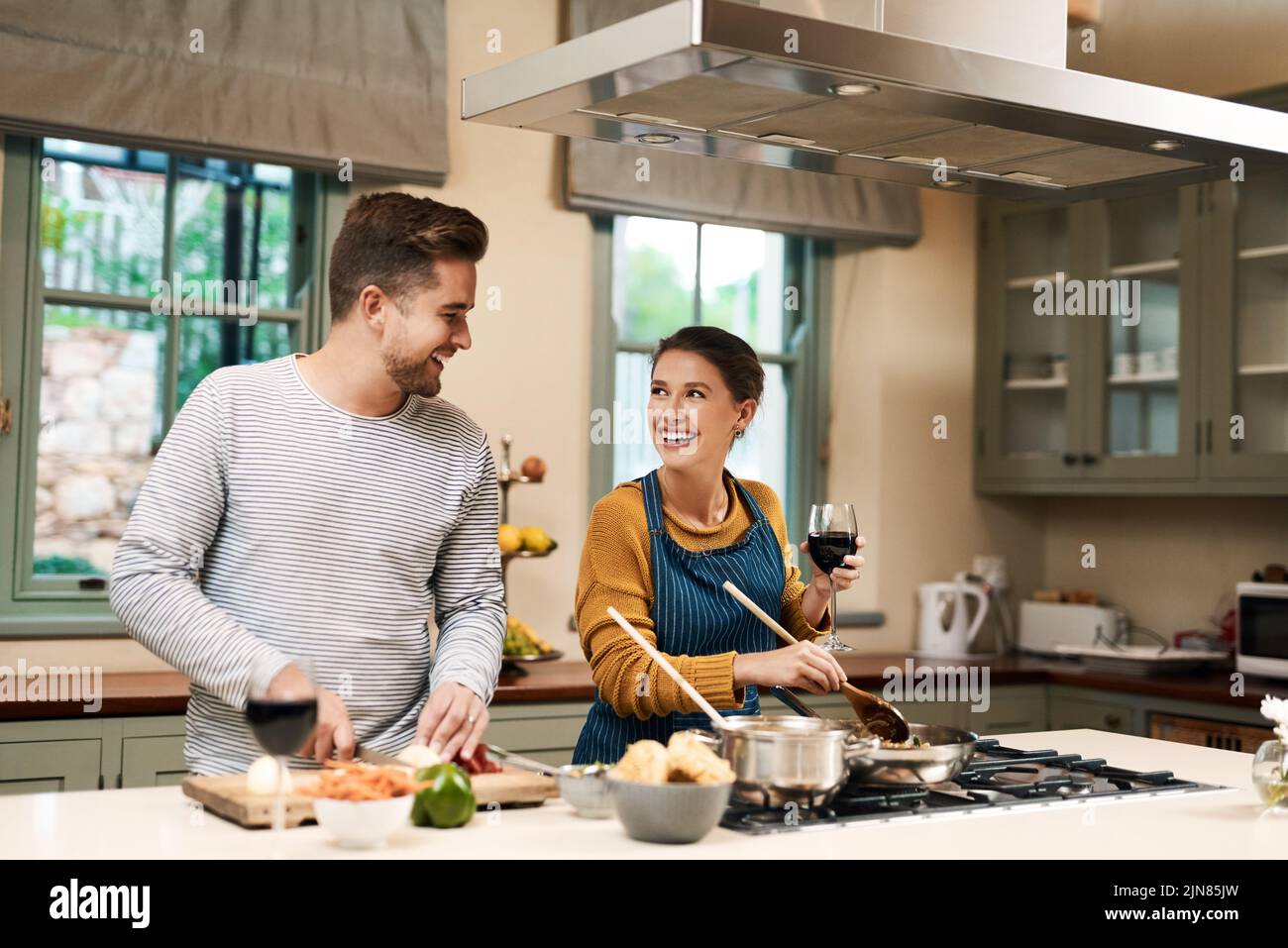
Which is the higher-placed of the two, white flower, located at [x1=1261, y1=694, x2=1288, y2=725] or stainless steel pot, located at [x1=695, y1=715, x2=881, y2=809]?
white flower, located at [x1=1261, y1=694, x2=1288, y2=725]

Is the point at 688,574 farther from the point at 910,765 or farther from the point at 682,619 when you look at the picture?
the point at 910,765

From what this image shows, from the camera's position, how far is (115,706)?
3.07 m

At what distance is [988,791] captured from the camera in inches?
75.6

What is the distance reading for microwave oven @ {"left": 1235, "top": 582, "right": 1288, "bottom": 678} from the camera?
13.0ft

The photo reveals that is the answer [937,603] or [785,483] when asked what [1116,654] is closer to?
[937,603]

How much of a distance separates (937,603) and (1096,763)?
8.56 ft

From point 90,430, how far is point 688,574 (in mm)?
2038

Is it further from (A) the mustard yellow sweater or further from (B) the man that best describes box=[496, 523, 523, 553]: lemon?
(B) the man

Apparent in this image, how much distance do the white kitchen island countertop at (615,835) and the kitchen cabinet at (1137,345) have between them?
257cm

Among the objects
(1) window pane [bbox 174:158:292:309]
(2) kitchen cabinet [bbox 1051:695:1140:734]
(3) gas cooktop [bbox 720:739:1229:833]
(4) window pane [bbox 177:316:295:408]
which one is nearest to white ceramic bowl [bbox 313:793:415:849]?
(3) gas cooktop [bbox 720:739:1229:833]

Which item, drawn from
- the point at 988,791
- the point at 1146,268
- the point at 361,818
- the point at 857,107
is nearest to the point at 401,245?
the point at 857,107
